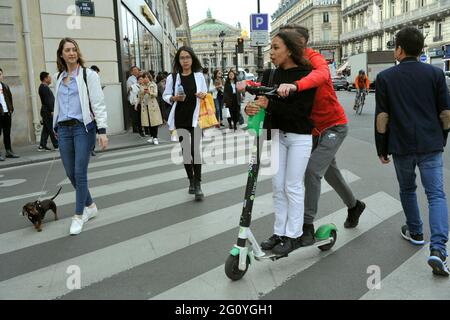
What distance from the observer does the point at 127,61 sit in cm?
1627

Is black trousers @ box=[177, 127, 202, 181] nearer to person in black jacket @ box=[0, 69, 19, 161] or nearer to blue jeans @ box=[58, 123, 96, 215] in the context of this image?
blue jeans @ box=[58, 123, 96, 215]

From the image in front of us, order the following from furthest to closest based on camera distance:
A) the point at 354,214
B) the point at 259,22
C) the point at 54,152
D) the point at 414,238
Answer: the point at 259,22, the point at 54,152, the point at 354,214, the point at 414,238

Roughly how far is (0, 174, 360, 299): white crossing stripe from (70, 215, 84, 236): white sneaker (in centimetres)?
11

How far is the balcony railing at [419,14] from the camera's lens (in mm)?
55250

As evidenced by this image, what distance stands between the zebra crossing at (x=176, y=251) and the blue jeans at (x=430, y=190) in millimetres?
269

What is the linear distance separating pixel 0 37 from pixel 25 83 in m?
1.28

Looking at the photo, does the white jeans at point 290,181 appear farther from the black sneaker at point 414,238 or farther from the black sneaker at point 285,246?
the black sneaker at point 414,238

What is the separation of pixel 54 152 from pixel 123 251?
7041mm

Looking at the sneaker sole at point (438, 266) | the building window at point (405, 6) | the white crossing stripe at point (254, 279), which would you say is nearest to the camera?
A: the white crossing stripe at point (254, 279)

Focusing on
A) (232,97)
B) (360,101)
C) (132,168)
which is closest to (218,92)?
(232,97)

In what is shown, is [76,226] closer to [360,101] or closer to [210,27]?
[360,101]

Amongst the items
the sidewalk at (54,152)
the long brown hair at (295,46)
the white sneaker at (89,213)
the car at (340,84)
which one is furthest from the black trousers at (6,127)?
the car at (340,84)

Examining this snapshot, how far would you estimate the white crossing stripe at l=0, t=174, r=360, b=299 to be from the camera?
3.57m

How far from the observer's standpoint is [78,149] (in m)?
4.80
